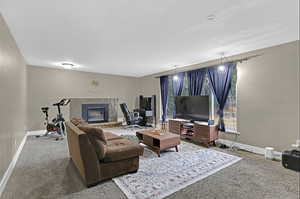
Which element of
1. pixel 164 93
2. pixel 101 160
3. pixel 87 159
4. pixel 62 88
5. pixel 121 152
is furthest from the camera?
pixel 164 93

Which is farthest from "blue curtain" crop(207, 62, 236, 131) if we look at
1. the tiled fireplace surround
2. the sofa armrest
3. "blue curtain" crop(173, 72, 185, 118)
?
the tiled fireplace surround

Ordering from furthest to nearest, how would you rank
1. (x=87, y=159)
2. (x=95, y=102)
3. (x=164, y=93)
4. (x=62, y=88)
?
(x=95, y=102) → (x=164, y=93) → (x=62, y=88) → (x=87, y=159)

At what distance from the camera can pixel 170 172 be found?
2428mm

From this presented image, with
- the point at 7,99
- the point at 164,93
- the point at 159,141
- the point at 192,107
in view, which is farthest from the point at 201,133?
the point at 7,99

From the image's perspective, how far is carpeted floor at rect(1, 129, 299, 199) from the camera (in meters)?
1.87

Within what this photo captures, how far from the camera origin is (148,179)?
221 cm

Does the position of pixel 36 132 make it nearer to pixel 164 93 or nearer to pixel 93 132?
pixel 93 132

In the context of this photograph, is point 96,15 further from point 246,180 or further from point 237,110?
→ point 237,110

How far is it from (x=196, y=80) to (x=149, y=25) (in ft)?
9.23

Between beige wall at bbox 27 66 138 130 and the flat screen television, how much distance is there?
10.9ft

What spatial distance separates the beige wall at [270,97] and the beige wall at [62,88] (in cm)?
506

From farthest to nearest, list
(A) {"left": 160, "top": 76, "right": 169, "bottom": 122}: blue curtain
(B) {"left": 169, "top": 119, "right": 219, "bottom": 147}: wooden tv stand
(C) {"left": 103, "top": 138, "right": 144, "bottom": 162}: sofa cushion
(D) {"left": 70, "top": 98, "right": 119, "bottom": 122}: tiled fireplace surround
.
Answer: (D) {"left": 70, "top": 98, "right": 119, "bottom": 122}: tiled fireplace surround → (A) {"left": 160, "top": 76, "right": 169, "bottom": 122}: blue curtain → (B) {"left": 169, "top": 119, "right": 219, "bottom": 147}: wooden tv stand → (C) {"left": 103, "top": 138, "right": 144, "bottom": 162}: sofa cushion

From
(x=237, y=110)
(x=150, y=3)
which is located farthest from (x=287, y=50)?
(x=150, y=3)

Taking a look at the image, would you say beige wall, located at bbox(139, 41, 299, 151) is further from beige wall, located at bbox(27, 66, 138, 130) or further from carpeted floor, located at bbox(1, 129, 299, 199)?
beige wall, located at bbox(27, 66, 138, 130)
